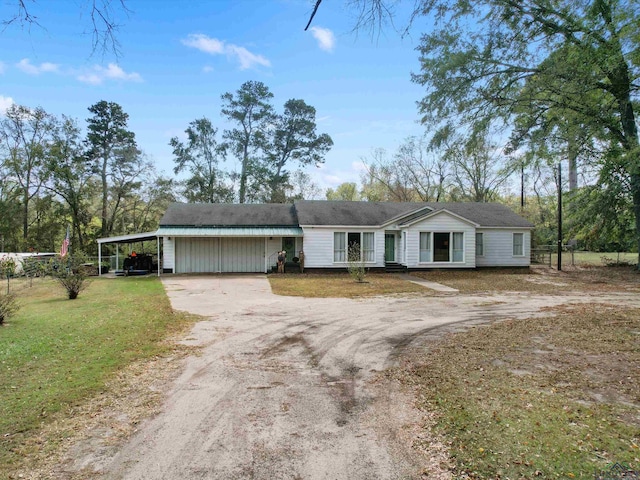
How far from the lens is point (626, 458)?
9.32ft

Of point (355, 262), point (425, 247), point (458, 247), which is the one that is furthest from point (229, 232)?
point (458, 247)

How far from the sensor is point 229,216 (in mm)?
22172

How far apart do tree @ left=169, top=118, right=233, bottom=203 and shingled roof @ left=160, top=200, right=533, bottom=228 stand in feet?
34.2

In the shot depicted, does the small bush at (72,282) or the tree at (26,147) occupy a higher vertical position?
the tree at (26,147)

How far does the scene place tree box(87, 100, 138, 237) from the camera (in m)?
29.4

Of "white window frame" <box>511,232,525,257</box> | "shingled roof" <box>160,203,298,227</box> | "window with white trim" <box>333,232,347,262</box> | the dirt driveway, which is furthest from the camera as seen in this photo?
"white window frame" <box>511,232,525,257</box>

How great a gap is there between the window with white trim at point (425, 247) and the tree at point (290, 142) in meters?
16.8

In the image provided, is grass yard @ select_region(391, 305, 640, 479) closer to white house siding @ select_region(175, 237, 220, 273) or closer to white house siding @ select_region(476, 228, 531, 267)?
white house siding @ select_region(476, 228, 531, 267)

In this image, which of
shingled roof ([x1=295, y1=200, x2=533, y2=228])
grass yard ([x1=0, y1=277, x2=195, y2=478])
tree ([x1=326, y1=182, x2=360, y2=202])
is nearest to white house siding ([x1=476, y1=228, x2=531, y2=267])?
shingled roof ([x1=295, y1=200, x2=533, y2=228])

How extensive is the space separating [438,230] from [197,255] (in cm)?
1352

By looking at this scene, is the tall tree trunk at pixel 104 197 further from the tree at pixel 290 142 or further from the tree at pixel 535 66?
the tree at pixel 535 66

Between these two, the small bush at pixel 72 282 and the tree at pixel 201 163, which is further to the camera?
the tree at pixel 201 163

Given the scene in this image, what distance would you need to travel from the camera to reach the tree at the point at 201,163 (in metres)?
32.9

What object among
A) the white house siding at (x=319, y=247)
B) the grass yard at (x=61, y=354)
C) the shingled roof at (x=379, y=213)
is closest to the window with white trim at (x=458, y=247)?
the shingled roof at (x=379, y=213)
